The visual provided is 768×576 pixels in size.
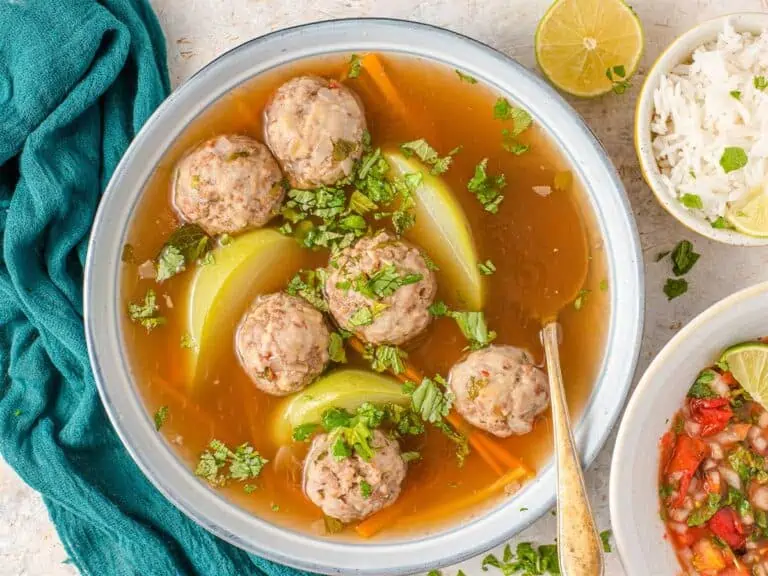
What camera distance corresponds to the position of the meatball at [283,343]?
96.5 inches

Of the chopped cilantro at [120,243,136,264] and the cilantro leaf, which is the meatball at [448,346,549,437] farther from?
the chopped cilantro at [120,243,136,264]

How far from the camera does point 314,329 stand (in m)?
2.49

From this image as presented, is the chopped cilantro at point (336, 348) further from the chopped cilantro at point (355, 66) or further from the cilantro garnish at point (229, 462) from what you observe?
the chopped cilantro at point (355, 66)

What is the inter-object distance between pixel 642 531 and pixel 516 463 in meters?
0.43

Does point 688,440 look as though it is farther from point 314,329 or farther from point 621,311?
point 314,329

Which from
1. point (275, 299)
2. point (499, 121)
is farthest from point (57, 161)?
point (499, 121)

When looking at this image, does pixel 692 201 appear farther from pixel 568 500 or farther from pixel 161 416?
pixel 161 416

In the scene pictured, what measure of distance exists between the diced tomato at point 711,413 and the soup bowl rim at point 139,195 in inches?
11.1

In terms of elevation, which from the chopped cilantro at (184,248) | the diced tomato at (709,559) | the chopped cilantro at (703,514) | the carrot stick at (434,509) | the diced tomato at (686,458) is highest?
the chopped cilantro at (184,248)

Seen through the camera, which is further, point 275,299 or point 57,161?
point 57,161

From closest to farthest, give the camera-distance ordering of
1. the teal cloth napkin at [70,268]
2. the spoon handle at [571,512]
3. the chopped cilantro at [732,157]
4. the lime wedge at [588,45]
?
the spoon handle at [571,512], the chopped cilantro at [732,157], the lime wedge at [588,45], the teal cloth napkin at [70,268]

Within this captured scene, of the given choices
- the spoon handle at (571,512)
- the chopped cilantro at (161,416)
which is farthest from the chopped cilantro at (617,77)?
the chopped cilantro at (161,416)

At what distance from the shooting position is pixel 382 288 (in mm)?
2389

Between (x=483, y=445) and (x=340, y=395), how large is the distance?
1.61 ft
